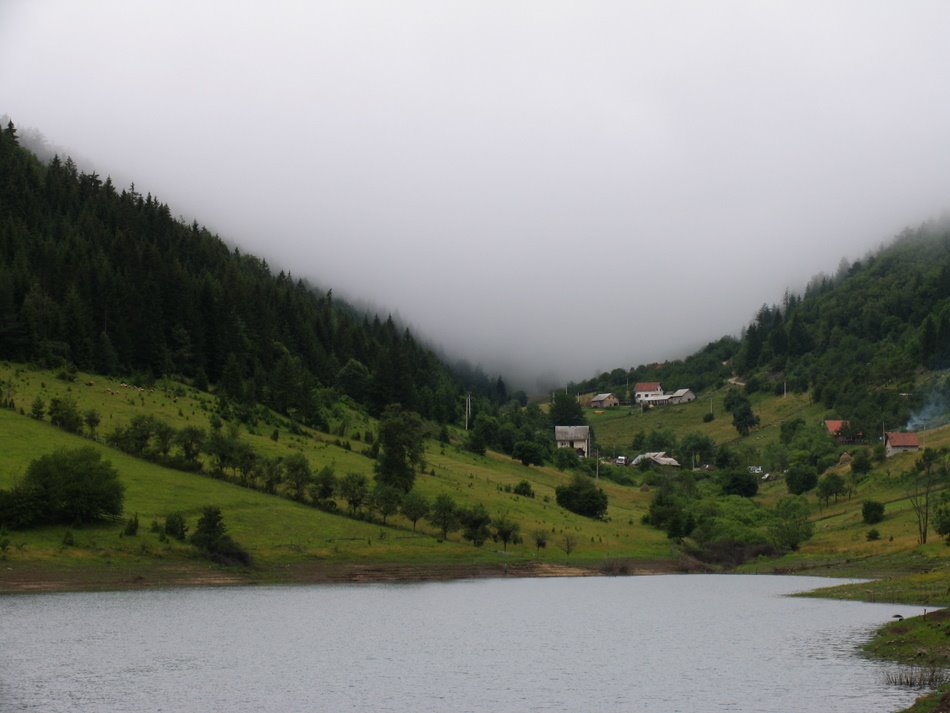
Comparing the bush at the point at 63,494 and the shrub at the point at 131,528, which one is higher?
the bush at the point at 63,494

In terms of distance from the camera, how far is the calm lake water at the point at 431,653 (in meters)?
49.1

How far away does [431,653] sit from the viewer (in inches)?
2549

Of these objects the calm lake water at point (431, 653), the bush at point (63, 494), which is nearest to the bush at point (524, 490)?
the calm lake water at point (431, 653)

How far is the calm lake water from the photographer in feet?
161

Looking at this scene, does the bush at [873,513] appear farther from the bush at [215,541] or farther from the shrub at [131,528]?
the shrub at [131,528]

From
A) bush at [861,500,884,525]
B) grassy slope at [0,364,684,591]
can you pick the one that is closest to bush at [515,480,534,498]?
grassy slope at [0,364,684,591]

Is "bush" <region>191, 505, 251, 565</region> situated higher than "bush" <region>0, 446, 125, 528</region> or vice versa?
"bush" <region>0, 446, 125, 528</region>

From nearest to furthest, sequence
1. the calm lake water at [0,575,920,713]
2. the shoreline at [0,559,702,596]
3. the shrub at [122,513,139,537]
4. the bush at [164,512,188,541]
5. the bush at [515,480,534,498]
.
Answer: the calm lake water at [0,575,920,713]
the shoreline at [0,559,702,596]
the shrub at [122,513,139,537]
the bush at [164,512,188,541]
the bush at [515,480,534,498]

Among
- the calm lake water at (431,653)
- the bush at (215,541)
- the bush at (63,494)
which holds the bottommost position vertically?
the calm lake water at (431,653)

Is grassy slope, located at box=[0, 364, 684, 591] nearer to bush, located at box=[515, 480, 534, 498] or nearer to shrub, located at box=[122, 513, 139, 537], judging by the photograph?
shrub, located at box=[122, 513, 139, 537]

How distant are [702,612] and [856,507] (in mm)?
102084

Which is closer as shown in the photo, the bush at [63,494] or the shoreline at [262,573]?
the shoreline at [262,573]

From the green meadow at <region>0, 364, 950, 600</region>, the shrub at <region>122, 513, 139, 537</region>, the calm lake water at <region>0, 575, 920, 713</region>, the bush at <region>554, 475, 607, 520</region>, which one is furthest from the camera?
the bush at <region>554, 475, 607, 520</region>

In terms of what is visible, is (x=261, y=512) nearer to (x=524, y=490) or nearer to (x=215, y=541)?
(x=215, y=541)
